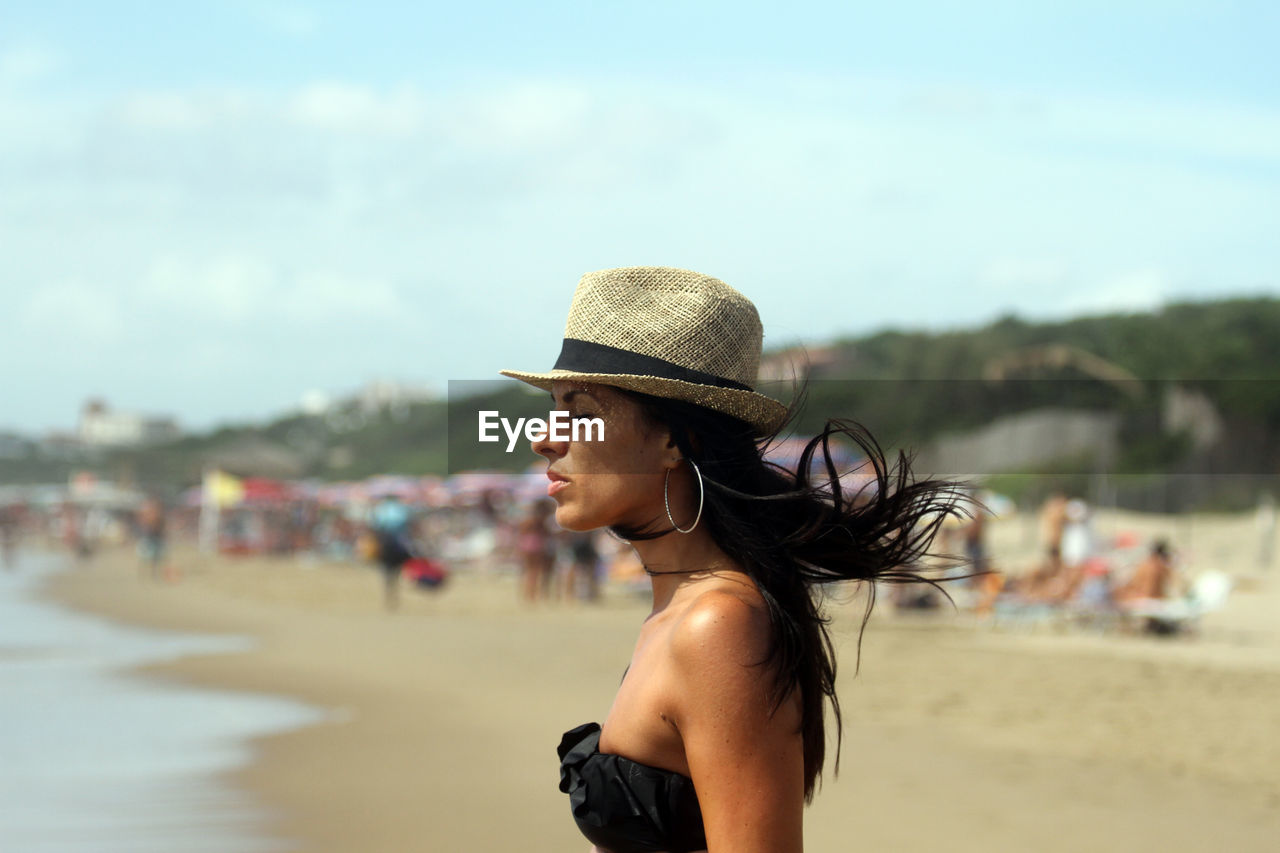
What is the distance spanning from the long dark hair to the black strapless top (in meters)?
0.19

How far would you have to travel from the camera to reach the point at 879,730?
8398mm

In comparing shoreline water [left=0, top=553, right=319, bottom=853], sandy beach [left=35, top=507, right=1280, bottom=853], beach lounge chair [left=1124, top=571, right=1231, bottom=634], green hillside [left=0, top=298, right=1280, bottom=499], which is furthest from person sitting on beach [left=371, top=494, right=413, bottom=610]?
beach lounge chair [left=1124, top=571, right=1231, bottom=634]

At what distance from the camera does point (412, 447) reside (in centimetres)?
7844

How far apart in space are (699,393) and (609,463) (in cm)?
15

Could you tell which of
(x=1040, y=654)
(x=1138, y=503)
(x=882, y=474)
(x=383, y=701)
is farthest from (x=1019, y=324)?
(x=882, y=474)

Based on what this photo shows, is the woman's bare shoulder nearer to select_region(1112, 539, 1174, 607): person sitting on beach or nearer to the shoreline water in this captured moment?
the shoreline water

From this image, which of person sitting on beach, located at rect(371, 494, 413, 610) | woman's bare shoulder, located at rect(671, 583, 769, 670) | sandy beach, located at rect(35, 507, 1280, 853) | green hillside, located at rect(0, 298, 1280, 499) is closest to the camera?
woman's bare shoulder, located at rect(671, 583, 769, 670)

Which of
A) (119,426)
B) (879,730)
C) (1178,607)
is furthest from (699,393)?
(119,426)

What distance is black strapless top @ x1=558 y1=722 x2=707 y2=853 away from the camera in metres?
1.71

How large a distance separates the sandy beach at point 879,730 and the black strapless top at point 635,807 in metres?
0.85

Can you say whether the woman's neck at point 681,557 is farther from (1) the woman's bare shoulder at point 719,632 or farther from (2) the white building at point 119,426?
(2) the white building at point 119,426

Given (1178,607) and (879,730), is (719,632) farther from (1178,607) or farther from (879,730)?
(1178,607)

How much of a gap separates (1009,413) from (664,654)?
4193 centimetres

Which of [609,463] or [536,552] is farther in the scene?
[536,552]
